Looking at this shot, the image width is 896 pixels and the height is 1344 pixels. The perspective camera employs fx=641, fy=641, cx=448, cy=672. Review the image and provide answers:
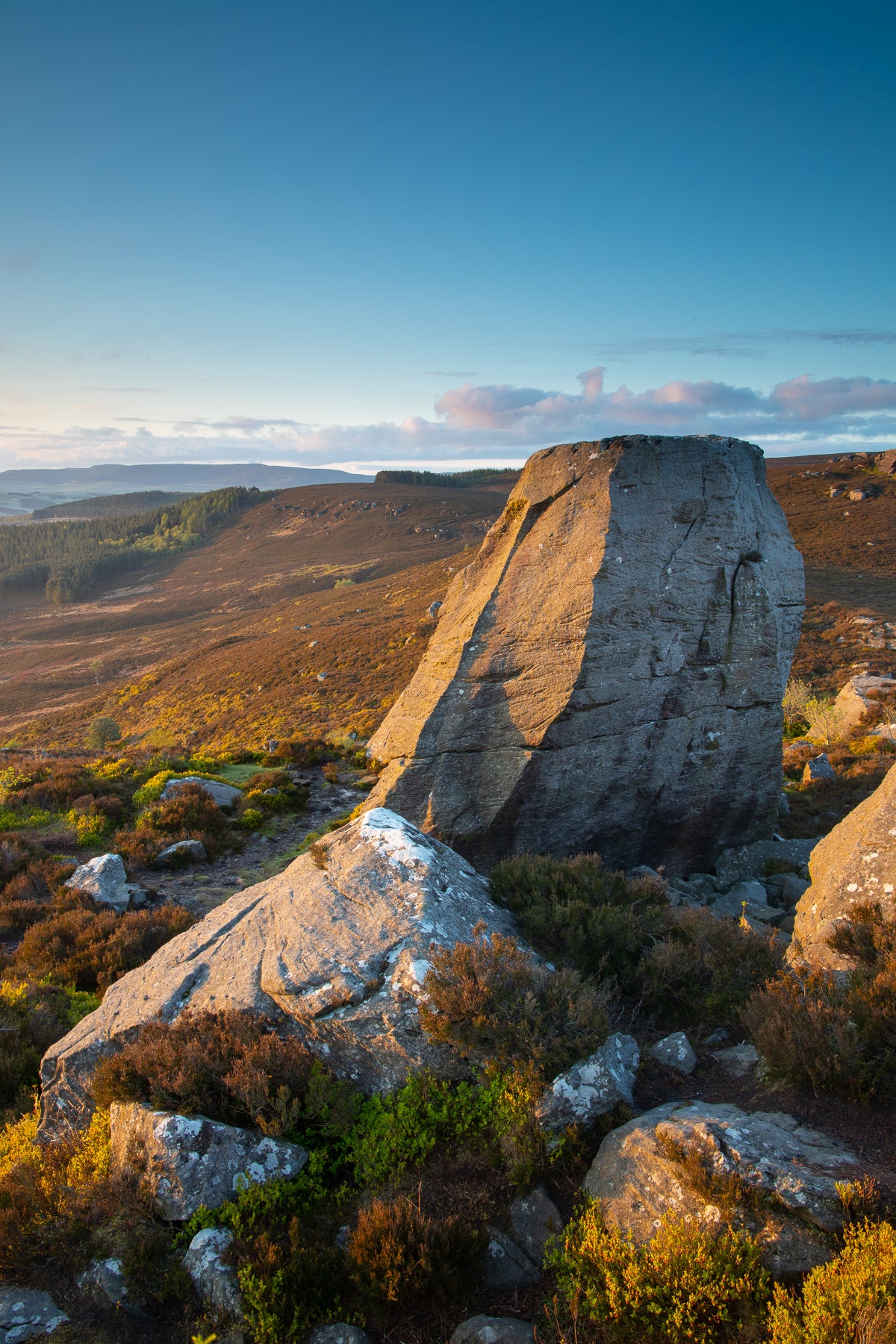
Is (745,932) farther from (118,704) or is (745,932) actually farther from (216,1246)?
(118,704)

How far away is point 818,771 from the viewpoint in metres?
17.5

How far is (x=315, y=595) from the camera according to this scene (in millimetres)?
95750

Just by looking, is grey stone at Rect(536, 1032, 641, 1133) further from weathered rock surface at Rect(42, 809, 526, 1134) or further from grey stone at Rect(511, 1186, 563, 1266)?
weathered rock surface at Rect(42, 809, 526, 1134)

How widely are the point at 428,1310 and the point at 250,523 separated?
18064cm

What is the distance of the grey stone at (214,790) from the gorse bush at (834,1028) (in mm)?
14233

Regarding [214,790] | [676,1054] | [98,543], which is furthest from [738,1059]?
[98,543]

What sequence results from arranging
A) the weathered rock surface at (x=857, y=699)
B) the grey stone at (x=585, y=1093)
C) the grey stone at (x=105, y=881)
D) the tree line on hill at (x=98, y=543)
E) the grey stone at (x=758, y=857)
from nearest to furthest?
the grey stone at (x=585, y=1093)
the grey stone at (x=105, y=881)
the grey stone at (x=758, y=857)
the weathered rock surface at (x=857, y=699)
the tree line on hill at (x=98, y=543)

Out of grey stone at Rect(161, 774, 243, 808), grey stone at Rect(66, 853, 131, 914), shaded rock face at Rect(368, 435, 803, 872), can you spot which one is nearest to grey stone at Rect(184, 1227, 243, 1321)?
shaded rock face at Rect(368, 435, 803, 872)

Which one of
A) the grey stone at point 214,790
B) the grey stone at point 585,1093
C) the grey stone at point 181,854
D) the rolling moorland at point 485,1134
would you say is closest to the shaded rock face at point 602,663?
the rolling moorland at point 485,1134

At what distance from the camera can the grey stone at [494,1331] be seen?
13.0 feet

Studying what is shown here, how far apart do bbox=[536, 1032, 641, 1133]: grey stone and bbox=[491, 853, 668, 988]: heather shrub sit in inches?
45.0

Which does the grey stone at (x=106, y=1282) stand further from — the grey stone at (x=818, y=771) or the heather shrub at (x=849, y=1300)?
the grey stone at (x=818, y=771)

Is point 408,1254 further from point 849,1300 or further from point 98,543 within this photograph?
point 98,543

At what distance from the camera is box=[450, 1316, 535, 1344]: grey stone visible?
396 centimetres
